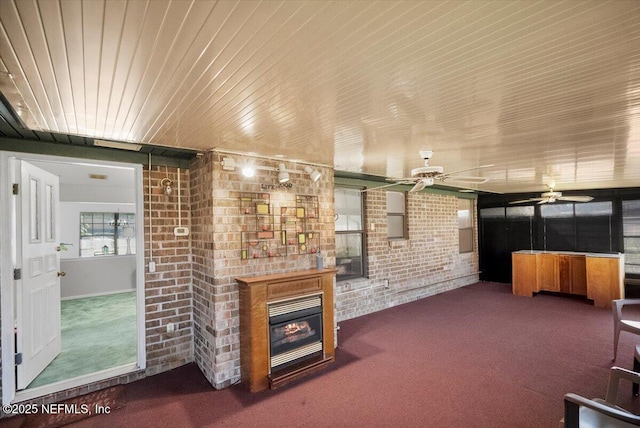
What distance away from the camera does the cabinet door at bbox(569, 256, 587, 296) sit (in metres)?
6.20

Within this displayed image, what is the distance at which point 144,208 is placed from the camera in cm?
324

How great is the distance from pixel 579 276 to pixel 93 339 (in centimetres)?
891

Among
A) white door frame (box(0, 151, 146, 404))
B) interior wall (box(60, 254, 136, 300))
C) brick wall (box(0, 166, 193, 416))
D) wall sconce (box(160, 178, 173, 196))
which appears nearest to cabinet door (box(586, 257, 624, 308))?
brick wall (box(0, 166, 193, 416))

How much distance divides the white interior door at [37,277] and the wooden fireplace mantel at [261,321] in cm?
200

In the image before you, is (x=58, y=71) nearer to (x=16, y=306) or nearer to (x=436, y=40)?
(x=436, y=40)

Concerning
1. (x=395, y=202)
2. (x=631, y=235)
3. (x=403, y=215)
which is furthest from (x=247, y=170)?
(x=631, y=235)

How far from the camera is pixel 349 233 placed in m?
5.22

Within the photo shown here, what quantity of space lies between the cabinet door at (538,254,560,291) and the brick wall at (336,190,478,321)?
151cm

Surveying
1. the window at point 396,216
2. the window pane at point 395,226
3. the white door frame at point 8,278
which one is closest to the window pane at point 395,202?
the window at point 396,216

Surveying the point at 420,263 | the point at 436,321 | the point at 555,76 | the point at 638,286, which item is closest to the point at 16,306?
the point at 555,76

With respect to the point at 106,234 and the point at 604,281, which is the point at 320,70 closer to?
the point at 604,281

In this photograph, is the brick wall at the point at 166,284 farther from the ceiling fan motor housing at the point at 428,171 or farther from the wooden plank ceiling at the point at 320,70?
the ceiling fan motor housing at the point at 428,171

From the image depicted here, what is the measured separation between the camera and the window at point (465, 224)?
7.80 metres

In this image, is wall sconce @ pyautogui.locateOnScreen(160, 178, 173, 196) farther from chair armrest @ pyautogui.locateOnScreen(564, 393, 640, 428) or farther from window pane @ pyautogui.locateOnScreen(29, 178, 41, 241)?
chair armrest @ pyautogui.locateOnScreen(564, 393, 640, 428)
